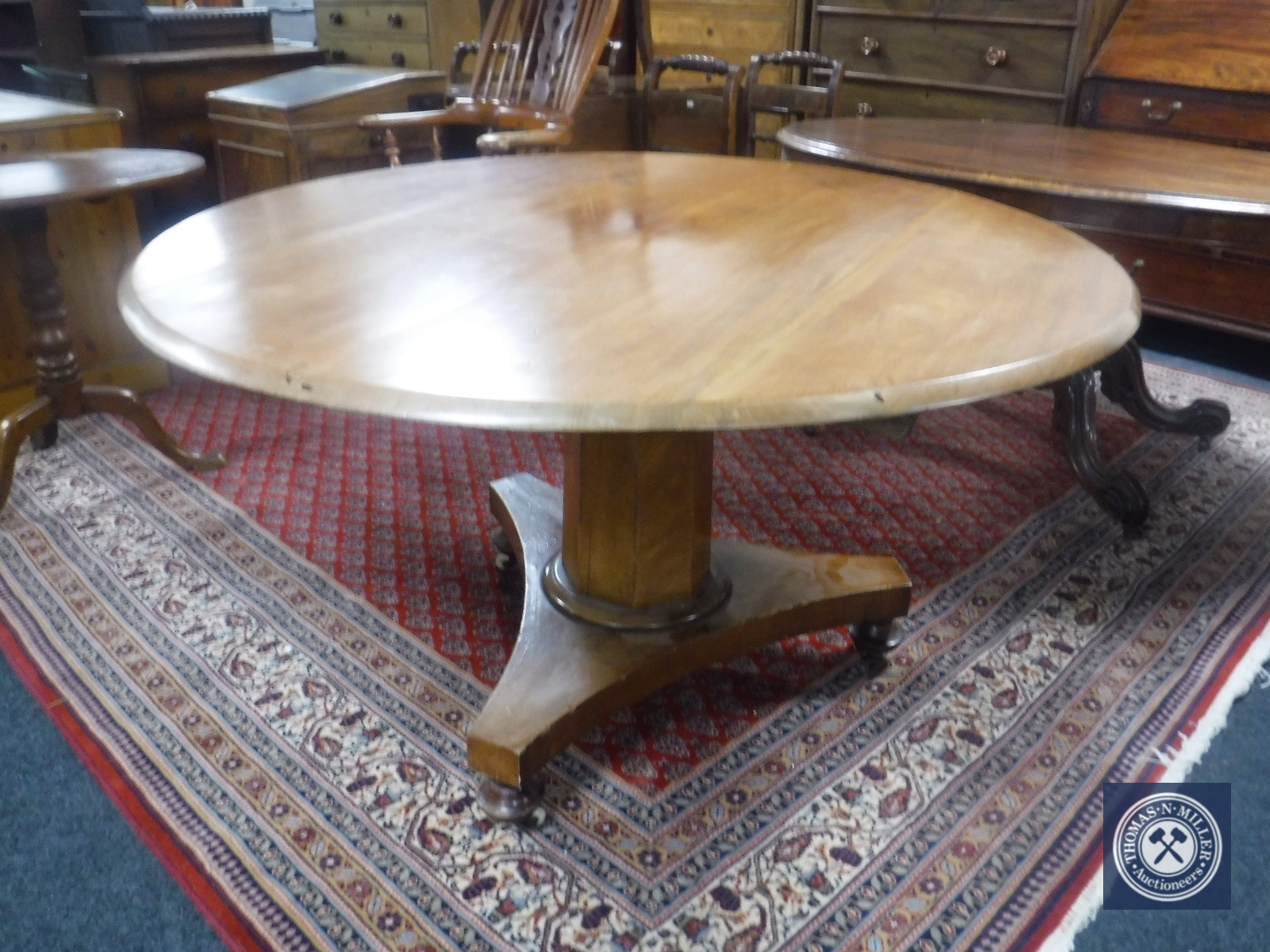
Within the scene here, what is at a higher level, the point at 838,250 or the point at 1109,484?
the point at 838,250

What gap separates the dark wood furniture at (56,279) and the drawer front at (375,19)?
5.44ft

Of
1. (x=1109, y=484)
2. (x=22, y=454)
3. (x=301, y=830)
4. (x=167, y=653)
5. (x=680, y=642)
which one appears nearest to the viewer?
(x=301, y=830)

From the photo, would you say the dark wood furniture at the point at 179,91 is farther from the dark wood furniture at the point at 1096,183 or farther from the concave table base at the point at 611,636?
the concave table base at the point at 611,636

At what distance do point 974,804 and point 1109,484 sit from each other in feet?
2.83

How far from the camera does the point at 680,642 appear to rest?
52.3 inches

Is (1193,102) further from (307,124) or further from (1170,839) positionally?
(307,124)

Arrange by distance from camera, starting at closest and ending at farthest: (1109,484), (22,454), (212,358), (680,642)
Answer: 1. (212,358)
2. (680,642)
3. (1109,484)
4. (22,454)

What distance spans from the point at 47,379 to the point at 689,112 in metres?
1.87

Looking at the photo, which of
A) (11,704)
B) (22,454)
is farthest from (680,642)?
(22,454)

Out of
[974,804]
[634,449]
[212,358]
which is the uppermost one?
[212,358]

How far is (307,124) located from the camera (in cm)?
291

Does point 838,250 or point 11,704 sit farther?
point 11,704

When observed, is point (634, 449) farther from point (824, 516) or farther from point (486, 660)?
point (824, 516)

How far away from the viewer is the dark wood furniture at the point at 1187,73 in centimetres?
257
